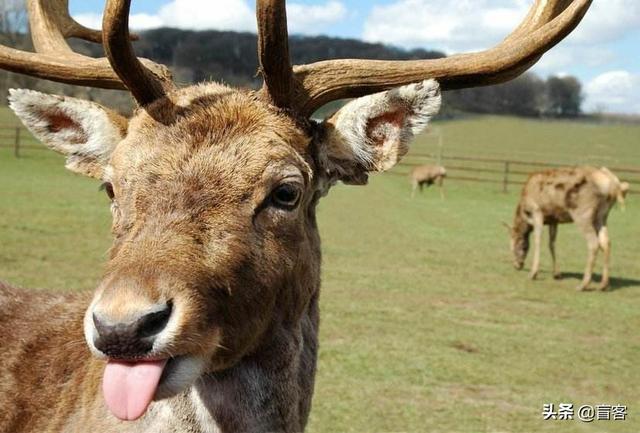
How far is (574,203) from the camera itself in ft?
46.9

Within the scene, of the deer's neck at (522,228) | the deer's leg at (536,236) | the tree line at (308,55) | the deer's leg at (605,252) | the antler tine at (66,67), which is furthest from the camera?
the tree line at (308,55)

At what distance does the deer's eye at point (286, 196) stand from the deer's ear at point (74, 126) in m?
0.88

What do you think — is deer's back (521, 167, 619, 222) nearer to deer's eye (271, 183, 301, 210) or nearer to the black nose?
deer's eye (271, 183, 301, 210)

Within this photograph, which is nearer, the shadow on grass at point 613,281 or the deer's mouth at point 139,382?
the deer's mouth at point 139,382

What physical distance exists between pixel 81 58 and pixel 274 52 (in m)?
1.17

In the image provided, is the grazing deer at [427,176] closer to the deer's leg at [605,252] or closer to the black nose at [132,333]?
the deer's leg at [605,252]

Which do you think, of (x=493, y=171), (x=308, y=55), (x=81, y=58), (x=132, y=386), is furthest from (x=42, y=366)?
(x=308, y=55)

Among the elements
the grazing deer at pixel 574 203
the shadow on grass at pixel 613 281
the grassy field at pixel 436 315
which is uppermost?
the grazing deer at pixel 574 203

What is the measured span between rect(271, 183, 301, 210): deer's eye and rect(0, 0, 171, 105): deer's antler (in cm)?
77

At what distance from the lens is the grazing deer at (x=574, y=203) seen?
14.0 meters

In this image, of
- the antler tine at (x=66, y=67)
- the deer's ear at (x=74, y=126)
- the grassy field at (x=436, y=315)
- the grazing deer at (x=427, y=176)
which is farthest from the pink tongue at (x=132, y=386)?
the grazing deer at (x=427, y=176)

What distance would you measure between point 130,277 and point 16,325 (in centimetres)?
199

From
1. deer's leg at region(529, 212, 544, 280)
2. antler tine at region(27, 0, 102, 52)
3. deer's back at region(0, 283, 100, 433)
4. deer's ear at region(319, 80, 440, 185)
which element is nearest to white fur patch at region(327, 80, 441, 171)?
deer's ear at region(319, 80, 440, 185)

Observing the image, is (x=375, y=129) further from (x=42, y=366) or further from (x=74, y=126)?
(x=42, y=366)
